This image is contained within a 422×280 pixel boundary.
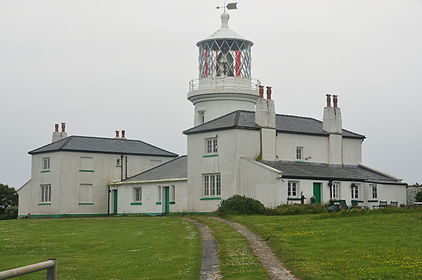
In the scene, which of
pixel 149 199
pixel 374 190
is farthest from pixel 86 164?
pixel 374 190

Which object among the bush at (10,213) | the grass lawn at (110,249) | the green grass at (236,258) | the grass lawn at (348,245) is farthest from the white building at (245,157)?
the green grass at (236,258)

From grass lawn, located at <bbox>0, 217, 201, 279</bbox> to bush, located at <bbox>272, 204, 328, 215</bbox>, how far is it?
554 centimetres

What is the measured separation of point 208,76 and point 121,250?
1097 inches

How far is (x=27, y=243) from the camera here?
86.5 feet

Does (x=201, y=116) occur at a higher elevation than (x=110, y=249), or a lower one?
higher

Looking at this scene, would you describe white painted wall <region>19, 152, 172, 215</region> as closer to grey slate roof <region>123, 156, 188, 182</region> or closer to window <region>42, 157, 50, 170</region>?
window <region>42, 157, 50, 170</region>

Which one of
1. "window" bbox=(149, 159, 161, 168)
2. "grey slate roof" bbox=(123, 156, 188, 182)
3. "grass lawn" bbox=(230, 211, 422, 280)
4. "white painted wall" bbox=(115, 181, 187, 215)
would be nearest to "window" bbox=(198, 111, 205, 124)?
"grey slate roof" bbox=(123, 156, 188, 182)

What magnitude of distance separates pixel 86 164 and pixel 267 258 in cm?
3494

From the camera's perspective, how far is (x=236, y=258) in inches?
731

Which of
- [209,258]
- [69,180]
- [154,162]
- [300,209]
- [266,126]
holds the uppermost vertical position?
[266,126]

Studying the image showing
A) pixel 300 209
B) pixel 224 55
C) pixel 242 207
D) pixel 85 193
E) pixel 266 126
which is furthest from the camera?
pixel 85 193

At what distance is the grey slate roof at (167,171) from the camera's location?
156ft

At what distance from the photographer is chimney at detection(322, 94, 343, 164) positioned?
45406 mm

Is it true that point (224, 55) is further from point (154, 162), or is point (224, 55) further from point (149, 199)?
point (149, 199)
